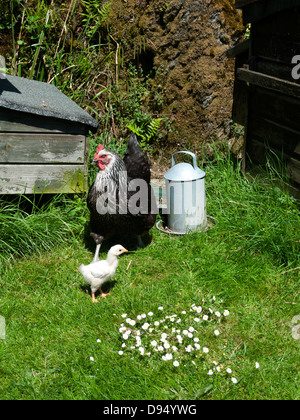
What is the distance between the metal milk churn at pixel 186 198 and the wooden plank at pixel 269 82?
3.30 feet

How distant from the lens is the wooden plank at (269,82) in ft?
14.6

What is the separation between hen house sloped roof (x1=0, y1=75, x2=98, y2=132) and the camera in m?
4.24

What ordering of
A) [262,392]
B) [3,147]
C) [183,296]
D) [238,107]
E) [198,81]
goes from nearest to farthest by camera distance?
[262,392] < [183,296] < [3,147] < [238,107] < [198,81]

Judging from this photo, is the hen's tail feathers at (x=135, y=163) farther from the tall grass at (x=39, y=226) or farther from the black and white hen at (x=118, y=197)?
the tall grass at (x=39, y=226)

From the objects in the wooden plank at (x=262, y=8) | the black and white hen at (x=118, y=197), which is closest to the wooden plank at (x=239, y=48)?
the wooden plank at (x=262, y=8)

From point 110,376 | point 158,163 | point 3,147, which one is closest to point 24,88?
point 3,147

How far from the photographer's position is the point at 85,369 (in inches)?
131

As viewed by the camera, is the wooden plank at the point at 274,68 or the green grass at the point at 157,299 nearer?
the green grass at the point at 157,299

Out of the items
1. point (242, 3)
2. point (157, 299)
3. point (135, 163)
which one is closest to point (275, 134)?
point (242, 3)

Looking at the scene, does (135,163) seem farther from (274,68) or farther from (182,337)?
(182,337)

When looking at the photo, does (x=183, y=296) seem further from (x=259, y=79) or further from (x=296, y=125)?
(x=259, y=79)

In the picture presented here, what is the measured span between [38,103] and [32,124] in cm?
20

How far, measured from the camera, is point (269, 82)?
4836 mm

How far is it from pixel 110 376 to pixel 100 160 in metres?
1.99
